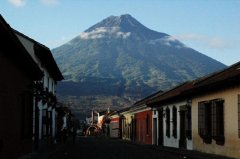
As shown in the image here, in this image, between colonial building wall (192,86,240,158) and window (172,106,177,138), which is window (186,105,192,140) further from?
window (172,106,177,138)

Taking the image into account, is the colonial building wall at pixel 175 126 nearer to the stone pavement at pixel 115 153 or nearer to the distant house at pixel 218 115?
the stone pavement at pixel 115 153

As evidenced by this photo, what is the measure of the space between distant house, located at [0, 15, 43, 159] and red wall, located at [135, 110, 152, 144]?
22202mm

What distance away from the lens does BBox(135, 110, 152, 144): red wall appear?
155 feet

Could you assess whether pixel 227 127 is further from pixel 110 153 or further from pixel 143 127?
pixel 143 127

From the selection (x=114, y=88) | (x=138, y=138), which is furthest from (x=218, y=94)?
(x=114, y=88)

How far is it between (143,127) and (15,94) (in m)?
32.0

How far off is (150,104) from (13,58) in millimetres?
26376

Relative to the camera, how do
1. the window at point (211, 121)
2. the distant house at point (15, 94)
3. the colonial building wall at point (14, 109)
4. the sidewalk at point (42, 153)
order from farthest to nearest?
the window at point (211, 121), the sidewalk at point (42, 153), the colonial building wall at point (14, 109), the distant house at point (15, 94)

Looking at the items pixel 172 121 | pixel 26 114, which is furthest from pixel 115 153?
pixel 172 121

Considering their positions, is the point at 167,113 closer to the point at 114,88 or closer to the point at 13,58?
the point at 13,58

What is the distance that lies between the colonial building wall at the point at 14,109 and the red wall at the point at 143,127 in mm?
22232

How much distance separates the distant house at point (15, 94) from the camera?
16375 mm

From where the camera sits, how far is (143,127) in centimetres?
5116

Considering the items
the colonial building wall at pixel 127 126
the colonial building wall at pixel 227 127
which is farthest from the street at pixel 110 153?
the colonial building wall at pixel 127 126
